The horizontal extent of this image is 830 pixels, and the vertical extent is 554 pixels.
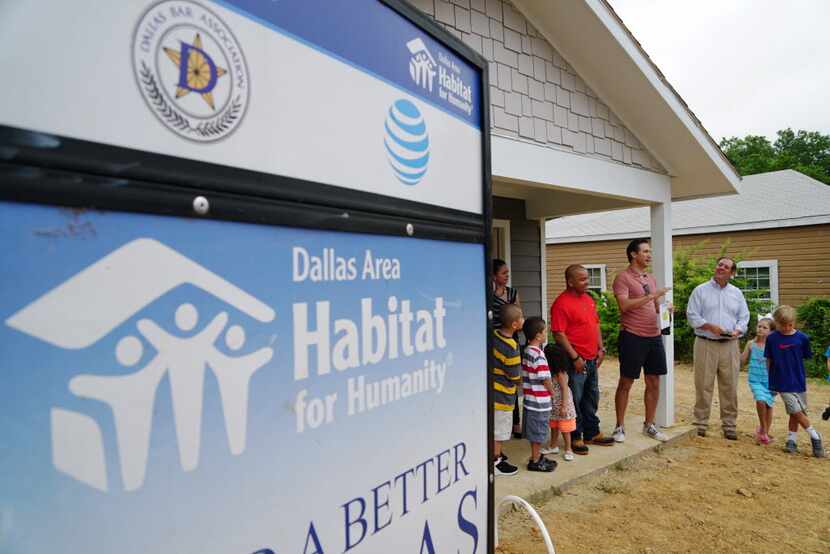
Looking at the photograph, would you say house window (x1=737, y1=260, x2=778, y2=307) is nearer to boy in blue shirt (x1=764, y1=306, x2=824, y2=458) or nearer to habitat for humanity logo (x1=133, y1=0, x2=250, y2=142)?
boy in blue shirt (x1=764, y1=306, x2=824, y2=458)

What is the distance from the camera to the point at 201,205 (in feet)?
3.26

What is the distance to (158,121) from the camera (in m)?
0.92

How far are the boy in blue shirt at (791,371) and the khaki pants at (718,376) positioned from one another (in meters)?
0.42

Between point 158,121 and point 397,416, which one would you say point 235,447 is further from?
point 158,121

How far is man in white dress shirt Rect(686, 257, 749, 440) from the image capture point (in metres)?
5.94

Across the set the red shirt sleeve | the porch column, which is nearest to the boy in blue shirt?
the porch column

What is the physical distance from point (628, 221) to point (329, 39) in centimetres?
1752

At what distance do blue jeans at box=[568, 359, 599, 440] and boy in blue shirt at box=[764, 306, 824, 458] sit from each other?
2.04 m

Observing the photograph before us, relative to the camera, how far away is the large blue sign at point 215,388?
766 millimetres

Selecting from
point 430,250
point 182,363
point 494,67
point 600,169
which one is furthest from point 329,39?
point 600,169

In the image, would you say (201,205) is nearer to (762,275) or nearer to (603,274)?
(762,275)

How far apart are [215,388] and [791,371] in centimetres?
637

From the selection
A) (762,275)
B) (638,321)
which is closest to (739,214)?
A: (762,275)

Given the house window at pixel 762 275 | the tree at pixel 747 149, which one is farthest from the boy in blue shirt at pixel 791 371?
the tree at pixel 747 149
